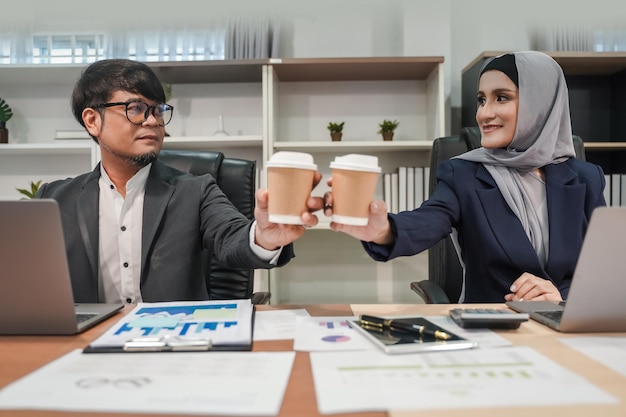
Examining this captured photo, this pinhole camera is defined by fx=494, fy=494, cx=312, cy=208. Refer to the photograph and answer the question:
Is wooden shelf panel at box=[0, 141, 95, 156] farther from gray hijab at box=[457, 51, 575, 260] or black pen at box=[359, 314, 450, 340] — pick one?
black pen at box=[359, 314, 450, 340]

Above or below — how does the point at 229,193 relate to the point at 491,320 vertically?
above

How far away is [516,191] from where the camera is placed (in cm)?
146

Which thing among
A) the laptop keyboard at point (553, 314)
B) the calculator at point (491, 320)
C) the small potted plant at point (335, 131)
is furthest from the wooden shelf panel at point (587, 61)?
the calculator at point (491, 320)

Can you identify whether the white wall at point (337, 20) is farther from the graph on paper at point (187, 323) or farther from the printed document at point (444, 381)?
the printed document at point (444, 381)

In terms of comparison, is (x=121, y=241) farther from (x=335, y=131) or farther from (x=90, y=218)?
(x=335, y=131)

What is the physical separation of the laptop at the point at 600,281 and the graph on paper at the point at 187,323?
0.53 meters

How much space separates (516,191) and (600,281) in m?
0.70

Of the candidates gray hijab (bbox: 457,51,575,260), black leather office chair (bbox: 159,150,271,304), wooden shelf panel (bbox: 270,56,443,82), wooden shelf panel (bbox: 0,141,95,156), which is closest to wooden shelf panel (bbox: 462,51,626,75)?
wooden shelf panel (bbox: 270,56,443,82)

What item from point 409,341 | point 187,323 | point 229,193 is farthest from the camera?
point 229,193

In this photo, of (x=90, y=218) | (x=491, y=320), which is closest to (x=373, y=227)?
(x=491, y=320)

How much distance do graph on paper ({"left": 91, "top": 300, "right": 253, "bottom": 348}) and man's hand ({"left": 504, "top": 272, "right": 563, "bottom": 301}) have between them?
0.66 meters

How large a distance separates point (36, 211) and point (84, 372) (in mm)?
258

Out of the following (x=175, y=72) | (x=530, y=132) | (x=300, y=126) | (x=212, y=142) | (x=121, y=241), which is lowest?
(x=121, y=241)

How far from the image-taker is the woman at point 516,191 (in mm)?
1388
